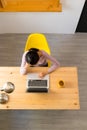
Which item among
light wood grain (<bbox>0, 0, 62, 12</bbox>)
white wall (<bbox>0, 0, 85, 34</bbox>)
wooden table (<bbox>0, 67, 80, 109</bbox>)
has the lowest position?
wooden table (<bbox>0, 67, 80, 109</bbox>)

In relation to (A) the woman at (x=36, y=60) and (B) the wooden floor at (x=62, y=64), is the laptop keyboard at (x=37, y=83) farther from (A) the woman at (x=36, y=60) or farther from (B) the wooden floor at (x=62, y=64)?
(B) the wooden floor at (x=62, y=64)

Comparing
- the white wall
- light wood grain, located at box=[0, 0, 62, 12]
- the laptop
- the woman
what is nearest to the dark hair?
the woman

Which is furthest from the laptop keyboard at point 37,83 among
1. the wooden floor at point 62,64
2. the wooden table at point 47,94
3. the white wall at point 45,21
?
the white wall at point 45,21

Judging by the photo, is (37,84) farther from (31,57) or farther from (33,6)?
(33,6)

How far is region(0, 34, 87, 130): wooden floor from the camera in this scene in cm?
279

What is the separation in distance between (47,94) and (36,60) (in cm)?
35

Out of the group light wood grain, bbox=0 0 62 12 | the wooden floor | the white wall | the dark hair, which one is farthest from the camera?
the white wall

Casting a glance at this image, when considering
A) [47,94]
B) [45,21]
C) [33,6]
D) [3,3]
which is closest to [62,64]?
[45,21]

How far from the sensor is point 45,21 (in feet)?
10.3

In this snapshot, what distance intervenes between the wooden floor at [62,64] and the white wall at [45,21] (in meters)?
0.13

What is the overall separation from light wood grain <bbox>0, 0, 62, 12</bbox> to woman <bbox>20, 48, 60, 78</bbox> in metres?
0.64

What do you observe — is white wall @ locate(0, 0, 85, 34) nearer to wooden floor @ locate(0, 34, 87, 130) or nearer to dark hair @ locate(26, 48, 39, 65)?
wooden floor @ locate(0, 34, 87, 130)

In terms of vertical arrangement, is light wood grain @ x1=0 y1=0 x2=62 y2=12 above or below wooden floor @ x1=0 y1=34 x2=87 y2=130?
above

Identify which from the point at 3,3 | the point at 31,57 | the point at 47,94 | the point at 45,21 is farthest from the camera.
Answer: the point at 45,21
